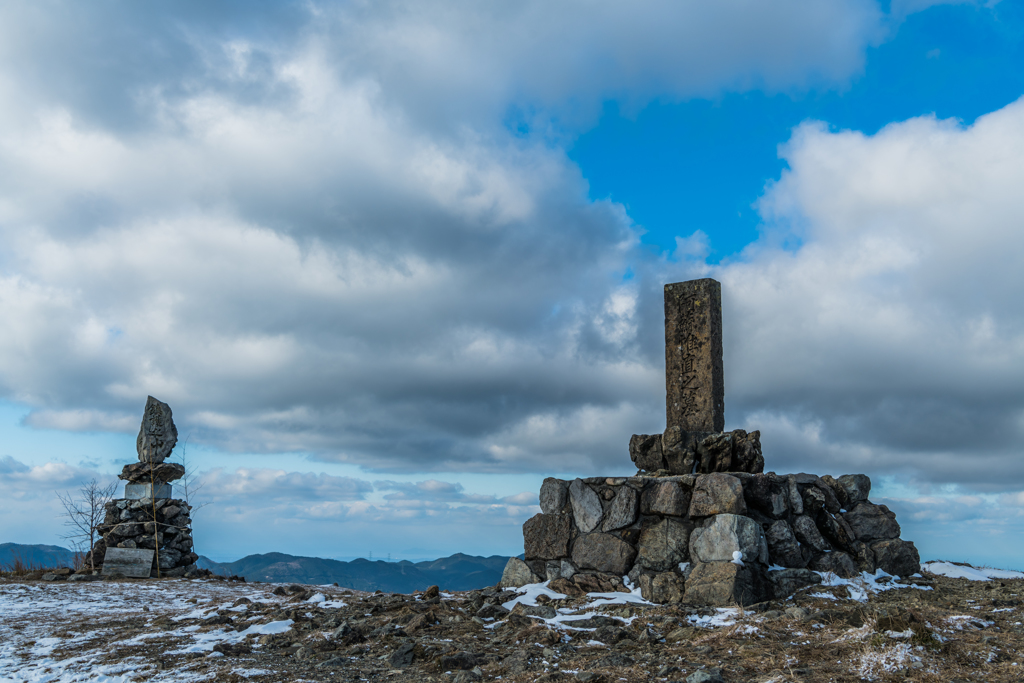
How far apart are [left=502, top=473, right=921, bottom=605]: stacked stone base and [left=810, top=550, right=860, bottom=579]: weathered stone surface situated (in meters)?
0.01

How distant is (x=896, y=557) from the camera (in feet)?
28.1

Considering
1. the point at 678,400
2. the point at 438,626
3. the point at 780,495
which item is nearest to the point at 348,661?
the point at 438,626

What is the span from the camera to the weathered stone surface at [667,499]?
25.9 feet

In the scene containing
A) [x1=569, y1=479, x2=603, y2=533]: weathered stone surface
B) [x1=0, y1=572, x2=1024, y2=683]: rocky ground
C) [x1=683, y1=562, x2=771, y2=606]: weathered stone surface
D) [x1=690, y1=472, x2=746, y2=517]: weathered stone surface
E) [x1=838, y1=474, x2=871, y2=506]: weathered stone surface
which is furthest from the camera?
[x1=838, y1=474, x2=871, y2=506]: weathered stone surface

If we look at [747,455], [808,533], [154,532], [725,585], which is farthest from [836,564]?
[154,532]

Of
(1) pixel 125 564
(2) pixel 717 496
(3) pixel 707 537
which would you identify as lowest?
(1) pixel 125 564

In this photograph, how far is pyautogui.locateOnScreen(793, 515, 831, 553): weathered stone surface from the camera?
8031 mm

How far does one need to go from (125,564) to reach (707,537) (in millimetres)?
11477

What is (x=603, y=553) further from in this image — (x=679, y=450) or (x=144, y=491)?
(x=144, y=491)

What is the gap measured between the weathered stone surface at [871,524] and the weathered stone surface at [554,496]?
353cm

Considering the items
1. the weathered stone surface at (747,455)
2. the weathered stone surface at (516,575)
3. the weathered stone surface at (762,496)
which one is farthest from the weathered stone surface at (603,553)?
the weathered stone surface at (747,455)

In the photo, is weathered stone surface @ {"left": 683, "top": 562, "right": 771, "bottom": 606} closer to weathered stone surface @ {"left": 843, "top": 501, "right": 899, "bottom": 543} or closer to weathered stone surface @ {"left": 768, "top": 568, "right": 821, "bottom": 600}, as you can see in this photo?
weathered stone surface @ {"left": 768, "top": 568, "right": 821, "bottom": 600}

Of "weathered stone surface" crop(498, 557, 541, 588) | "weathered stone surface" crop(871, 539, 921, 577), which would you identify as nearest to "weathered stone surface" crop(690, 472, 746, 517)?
"weathered stone surface" crop(498, 557, 541, 588)

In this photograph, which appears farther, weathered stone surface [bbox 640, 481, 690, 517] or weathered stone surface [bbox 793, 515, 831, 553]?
weathered stone surface [bbox 793, 515, 831, 553]
